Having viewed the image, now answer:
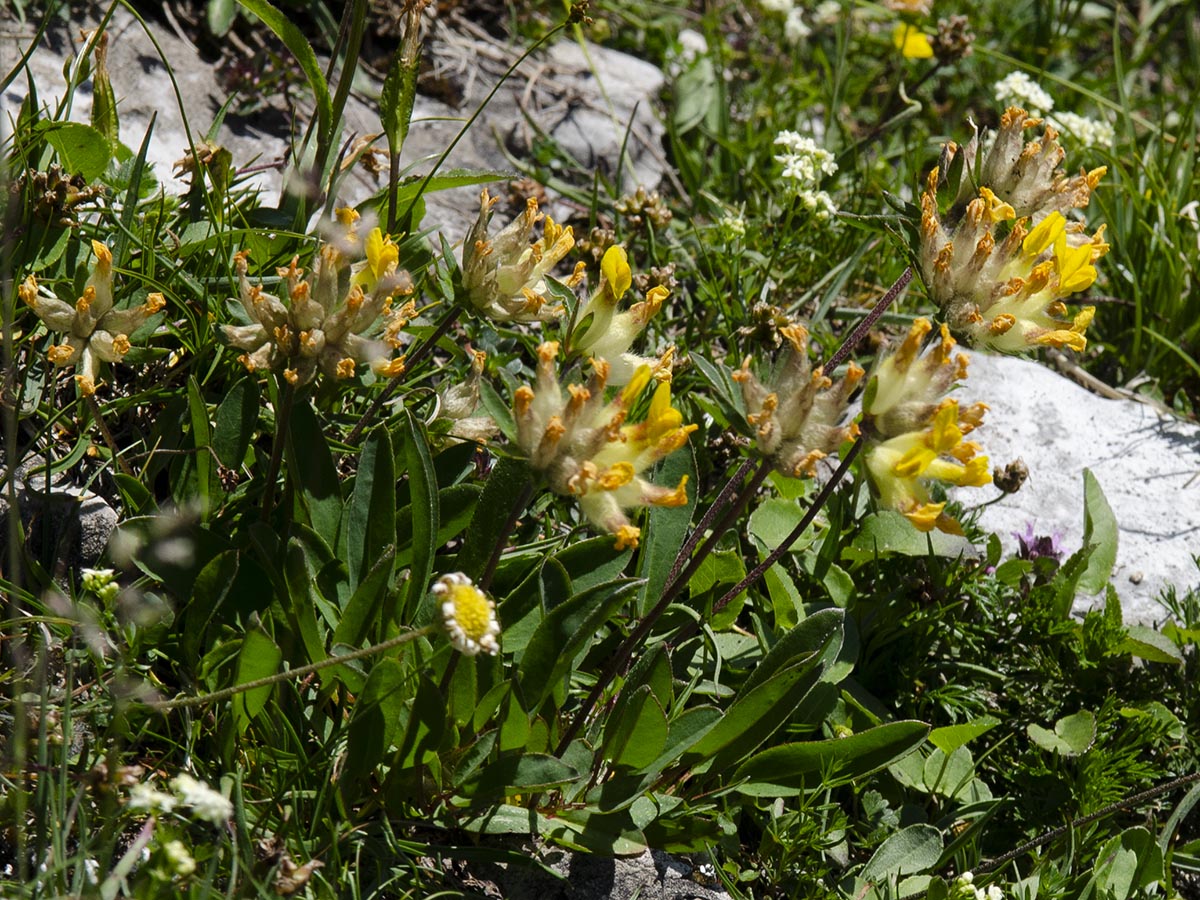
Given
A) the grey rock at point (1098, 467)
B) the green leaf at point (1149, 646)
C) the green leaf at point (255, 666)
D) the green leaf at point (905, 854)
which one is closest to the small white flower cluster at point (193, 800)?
the green leaf at point (255, 666)

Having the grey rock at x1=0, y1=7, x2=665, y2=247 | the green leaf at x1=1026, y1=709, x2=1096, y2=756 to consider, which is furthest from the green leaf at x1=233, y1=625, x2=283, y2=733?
the green leaf at x1=1026, y1=709, x2=1096, y2=756

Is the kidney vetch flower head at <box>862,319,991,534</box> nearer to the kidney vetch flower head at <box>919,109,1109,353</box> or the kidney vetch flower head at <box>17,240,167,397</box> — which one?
the kidney vetch flower head at <box>919,109,1109,353</box>

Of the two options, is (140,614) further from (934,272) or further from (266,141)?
(266,141)

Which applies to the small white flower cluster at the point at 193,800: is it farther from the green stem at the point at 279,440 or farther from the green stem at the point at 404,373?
the green stem at the point at 404,373

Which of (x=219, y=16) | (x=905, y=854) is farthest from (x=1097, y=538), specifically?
(x=219, y=16)

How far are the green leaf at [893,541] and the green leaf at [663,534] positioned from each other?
55cm

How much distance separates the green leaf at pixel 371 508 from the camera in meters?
2.78

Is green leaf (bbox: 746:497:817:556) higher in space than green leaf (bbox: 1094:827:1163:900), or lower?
higher

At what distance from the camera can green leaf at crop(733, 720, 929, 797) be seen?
2.78 m

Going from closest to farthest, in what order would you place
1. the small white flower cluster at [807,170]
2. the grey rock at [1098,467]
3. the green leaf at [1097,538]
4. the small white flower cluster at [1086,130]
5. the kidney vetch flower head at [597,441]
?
the kidney vetch flower head at [597,441]
the green leaf at [1097,538]
the grey rock at [1098,467]
the small white flower cluster at [807,170]
the small white flower cluster at [1086,130]

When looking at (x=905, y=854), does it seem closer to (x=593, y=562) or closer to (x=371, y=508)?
(x=593, y=562)

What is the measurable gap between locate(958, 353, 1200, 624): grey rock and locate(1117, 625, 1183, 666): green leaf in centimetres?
45

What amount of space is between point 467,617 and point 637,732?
62cm

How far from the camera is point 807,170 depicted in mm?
4172
